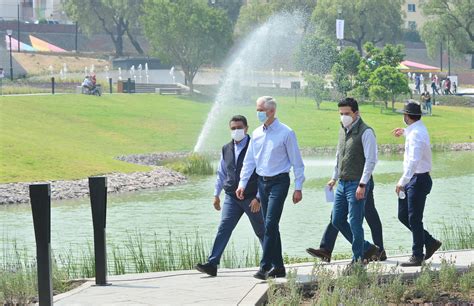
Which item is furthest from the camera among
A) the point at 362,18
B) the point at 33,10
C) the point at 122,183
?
the point at 33,10

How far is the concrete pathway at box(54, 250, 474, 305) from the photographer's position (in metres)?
12.4

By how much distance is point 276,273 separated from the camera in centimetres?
1348

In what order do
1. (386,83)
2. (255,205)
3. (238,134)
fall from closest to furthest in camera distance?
(255,205)
(238,134)
(386,83)

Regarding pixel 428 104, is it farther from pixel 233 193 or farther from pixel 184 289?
pixel 184 289

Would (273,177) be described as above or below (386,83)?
above

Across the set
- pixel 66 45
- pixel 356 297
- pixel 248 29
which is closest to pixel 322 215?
pixel 356 297

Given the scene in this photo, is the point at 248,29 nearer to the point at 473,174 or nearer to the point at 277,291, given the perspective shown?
the point at 473,174

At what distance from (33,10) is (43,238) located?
139134 mm

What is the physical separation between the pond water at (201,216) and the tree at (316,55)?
40.7 meters

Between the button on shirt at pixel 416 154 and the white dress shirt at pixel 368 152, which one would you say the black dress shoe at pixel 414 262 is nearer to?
the button on shirt at pixel 416 154

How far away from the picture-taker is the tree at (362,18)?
10681 centimetres

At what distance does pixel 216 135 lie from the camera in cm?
5631

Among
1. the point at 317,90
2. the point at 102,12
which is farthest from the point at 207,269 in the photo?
the point at 102,12

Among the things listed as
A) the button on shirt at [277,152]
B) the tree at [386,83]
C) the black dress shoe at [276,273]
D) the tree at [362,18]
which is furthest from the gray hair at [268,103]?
the tree at [362,18]
